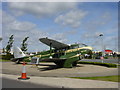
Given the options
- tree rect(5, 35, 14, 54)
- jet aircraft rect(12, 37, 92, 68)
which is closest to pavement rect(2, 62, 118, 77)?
jet aircraft rect(12, 37, 92, 68)

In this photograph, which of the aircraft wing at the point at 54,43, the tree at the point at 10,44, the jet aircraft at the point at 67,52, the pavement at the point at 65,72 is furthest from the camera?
the tree at the point at 10,44

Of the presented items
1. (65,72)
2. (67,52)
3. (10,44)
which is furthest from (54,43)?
(10,44)

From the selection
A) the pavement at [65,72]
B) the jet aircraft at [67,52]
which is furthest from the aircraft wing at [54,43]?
the pavement at [65,72]

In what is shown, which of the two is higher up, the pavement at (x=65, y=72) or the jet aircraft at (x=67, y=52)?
the jet aircraft at (x=67, y=52)

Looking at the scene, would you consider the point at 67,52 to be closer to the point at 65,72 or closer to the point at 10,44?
the point at 65,72

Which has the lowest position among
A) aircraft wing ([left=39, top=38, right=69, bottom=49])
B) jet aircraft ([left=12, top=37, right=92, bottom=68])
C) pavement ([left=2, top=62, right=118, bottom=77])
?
pavement ([left=2, top=62, right=118, bottom=77])

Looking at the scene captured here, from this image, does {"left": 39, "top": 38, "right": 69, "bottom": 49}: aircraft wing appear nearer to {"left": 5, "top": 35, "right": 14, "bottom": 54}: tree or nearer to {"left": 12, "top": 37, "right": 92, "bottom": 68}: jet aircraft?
{"left": 12, "top": 37, "right": 92, "bottom": 68}: jet aircraft

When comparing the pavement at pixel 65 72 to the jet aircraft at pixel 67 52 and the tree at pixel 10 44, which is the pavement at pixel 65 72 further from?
the tree at pixel 10 44

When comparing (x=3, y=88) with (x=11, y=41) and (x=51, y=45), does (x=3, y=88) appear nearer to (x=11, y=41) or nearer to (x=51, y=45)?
(x=51, y=45)

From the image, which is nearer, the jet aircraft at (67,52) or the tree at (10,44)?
the jet aircraft at (67,52)

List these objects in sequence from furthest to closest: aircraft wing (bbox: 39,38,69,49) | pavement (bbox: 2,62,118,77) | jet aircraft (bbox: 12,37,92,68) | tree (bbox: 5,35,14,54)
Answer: tree (bbox: 5,35,14,54) → jet aircraft (bbox: 12,37,92,68) → aircraft wing (bbox: 39,38,69,49) → pavement (bbox: 2,62,118,77)

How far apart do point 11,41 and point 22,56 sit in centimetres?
2933

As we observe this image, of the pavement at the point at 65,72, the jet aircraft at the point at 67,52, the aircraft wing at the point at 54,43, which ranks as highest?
the aircraft wing at the point at 54,43

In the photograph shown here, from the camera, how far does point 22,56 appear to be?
29156mm
